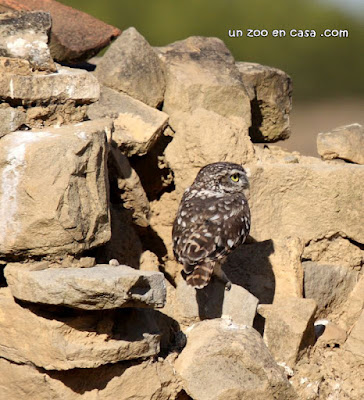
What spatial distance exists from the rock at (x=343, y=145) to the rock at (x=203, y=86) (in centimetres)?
79

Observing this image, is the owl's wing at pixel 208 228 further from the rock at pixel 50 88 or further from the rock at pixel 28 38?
the rock at pixel 28 38

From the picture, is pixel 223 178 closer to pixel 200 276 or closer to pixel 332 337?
pixel 200 276

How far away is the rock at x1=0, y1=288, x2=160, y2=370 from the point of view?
639 cm

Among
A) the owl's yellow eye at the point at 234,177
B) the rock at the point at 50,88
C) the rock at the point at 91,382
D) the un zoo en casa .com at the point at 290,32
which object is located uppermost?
the rock at the point at 50,88

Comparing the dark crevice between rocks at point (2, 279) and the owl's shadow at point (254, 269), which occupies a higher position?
the dark crevice between rocks at point (2, 279)

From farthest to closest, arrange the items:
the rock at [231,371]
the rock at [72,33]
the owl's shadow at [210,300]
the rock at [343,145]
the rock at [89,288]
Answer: the rock at [343,145]
the rock at [72,33]
the owl's shadow at [210,300]
the rock at [231,371]
the rock at [89,288]

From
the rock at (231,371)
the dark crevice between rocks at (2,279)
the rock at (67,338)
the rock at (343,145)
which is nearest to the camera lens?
the rock at (67,338)

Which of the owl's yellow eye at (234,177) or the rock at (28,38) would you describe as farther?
the owl's yellow eye at (234,177)

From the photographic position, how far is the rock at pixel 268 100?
9.73 meters

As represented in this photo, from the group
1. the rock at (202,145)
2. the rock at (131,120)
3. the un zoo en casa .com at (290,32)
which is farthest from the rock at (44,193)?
the un zoo en casa .com at (290,32)

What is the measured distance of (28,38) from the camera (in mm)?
7242

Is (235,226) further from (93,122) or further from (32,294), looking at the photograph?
(32,294)

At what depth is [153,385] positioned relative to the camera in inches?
266

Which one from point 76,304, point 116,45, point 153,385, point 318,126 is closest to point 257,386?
point 153,385
